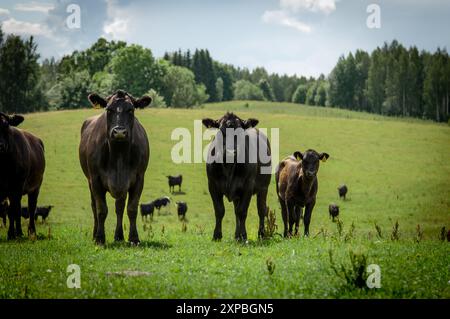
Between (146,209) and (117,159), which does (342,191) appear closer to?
(146,209)

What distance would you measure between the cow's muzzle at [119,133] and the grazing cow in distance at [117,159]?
0.29 metres

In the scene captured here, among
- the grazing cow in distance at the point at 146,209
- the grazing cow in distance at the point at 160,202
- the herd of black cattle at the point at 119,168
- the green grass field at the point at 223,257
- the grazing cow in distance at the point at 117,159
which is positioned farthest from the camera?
the grazing cow in distance at the point at 160,202

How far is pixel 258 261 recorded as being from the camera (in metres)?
9.91

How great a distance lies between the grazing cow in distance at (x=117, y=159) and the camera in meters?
12.1

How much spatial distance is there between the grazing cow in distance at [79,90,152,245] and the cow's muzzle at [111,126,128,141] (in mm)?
289

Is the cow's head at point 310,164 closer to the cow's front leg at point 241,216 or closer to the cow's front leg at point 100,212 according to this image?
the cow's front leg at point 241,216

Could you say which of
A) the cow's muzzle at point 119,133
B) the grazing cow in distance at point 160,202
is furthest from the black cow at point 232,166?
the grazing cow in distance at point 160,202

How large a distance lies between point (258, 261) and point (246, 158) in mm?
4241

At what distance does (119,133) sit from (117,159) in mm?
1100

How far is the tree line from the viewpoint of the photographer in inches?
3253

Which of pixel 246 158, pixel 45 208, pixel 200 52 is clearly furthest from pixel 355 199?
pixel 200 52

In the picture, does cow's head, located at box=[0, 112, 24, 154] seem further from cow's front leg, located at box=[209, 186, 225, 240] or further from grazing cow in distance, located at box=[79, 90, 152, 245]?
cow's front leg, located at box=[209, 186, 225, 240]

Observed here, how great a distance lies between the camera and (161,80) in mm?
109312
